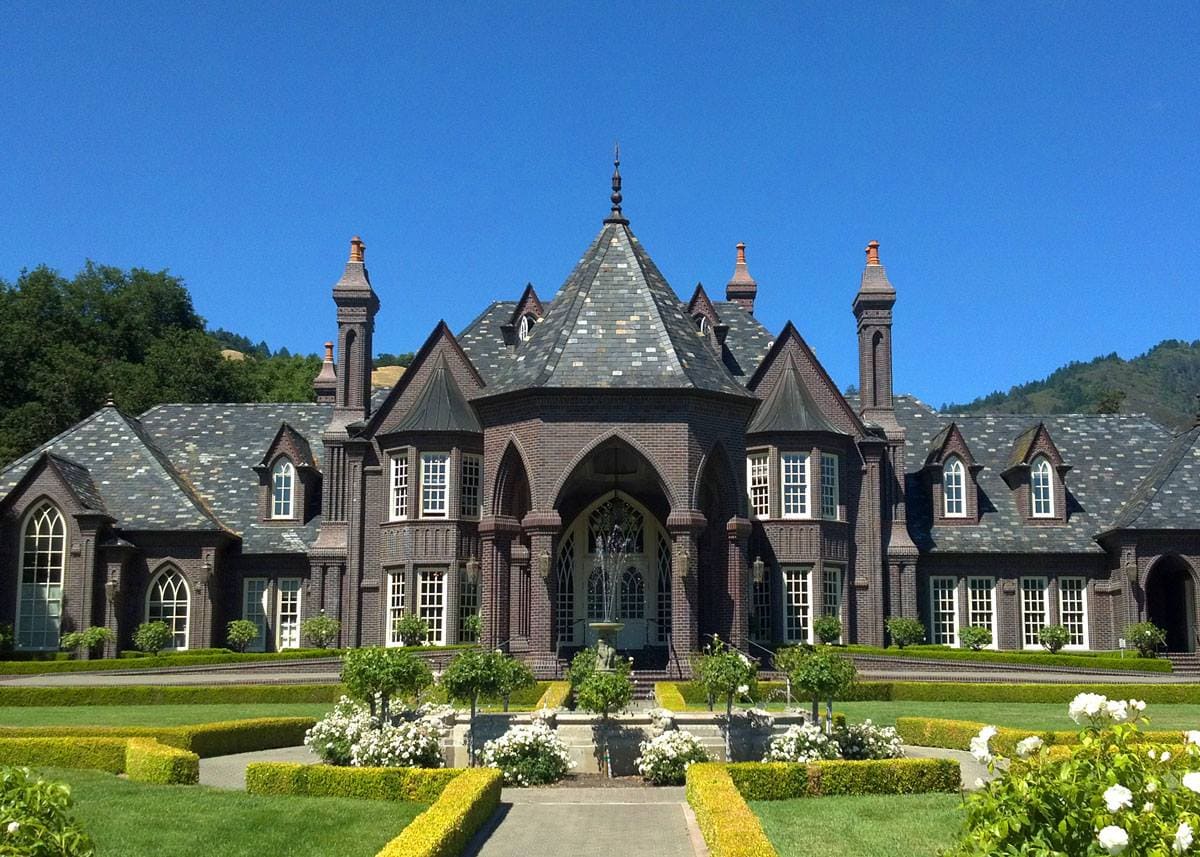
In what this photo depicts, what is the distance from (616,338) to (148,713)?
47.2 feet

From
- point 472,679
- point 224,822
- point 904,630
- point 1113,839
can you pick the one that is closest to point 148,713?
point 472,679

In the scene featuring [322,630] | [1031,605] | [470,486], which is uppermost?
[470,486]

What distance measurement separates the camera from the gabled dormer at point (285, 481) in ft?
141

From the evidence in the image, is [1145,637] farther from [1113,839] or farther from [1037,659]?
[1113,839]

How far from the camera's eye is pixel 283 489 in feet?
142

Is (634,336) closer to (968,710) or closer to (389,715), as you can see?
(968,710)

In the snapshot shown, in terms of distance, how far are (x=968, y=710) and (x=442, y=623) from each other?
51.8 feet

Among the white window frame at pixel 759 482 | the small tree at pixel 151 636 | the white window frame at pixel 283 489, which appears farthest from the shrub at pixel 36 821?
the white window frame at pixel 283 489

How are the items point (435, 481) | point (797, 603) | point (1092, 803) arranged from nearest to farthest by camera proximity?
point (1092, 803), point (435, 481), point (797, 603)

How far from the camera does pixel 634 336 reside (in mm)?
32531

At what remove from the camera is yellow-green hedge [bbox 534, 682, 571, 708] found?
78.2ft

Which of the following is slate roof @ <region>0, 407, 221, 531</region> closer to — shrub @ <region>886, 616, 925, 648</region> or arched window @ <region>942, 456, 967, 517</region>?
shrub @ <region>886, 616, 925, 648</region>

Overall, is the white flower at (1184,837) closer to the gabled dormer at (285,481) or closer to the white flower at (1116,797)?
the white flower at (1116,797)

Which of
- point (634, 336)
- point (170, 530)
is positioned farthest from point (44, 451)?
point (634, 336)
